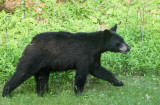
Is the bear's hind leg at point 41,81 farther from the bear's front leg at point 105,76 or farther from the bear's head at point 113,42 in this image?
the bear's head at point 113,42

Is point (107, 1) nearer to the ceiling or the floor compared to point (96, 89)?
nearer to the ceiling

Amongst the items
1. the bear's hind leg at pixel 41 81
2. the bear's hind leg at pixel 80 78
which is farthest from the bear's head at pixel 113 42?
the bear's hind leg at pixel 41 81

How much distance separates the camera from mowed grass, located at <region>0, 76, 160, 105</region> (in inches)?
241

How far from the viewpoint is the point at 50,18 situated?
10.6 metres

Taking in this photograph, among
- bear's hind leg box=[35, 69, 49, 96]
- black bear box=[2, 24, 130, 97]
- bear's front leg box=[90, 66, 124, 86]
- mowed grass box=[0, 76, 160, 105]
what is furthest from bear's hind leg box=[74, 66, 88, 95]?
bear's hind leg box=[35, 69, 49, 96]

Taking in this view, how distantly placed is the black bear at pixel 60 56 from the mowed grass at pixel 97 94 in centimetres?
32

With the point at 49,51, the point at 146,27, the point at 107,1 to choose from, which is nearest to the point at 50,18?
the point at 107,1

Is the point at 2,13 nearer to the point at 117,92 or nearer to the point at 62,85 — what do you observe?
the point at 62,85

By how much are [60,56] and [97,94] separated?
3.89 feet

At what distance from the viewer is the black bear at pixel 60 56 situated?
669cm

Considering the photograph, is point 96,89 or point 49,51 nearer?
point 49,51

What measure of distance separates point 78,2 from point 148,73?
14.6 ft

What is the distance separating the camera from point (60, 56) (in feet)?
22.6

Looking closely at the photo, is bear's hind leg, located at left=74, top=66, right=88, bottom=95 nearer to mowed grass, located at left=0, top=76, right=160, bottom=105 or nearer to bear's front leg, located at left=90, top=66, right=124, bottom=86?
mowed grass, located at left=0, top=76, right=160, bottom=105
